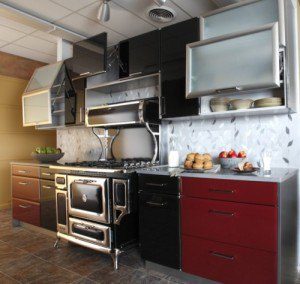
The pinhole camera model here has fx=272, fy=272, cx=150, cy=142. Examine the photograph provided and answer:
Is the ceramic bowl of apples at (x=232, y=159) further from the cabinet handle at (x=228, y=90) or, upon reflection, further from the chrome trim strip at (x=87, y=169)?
the chrome trim strip at (x=87, y=169)

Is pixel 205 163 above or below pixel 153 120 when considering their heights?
below

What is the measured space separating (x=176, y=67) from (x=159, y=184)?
107 centimetres

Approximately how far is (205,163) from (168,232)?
0.60 meters

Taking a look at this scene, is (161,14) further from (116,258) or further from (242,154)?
(116,258)

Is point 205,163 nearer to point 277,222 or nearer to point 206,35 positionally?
point 277,222

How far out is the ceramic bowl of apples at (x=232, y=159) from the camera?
2203 mm

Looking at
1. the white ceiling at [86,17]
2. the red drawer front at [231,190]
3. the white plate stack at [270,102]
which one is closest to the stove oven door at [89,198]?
the red drawer front at [231,190]

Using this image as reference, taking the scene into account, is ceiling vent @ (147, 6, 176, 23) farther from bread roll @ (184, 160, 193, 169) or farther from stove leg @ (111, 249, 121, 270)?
stove leg @ (111, 249, 121, 270)

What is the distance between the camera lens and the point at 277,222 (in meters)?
1.62

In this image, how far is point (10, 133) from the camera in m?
4.67

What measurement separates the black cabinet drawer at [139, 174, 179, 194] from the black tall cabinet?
2.08 feet

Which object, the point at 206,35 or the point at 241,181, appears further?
the point at 206,35

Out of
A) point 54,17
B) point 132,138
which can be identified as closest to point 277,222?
point 132,138

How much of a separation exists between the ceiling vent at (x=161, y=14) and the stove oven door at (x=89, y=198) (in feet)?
5.88
